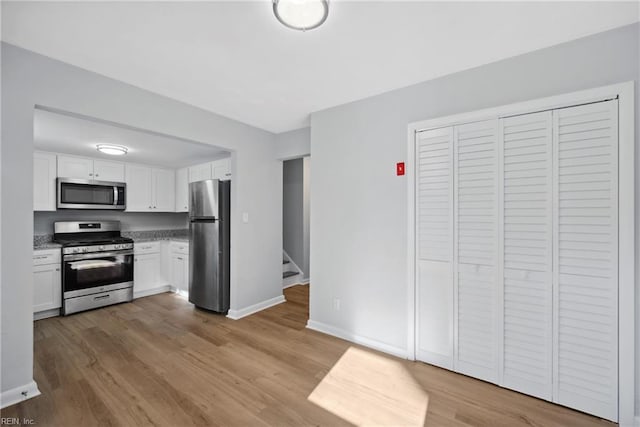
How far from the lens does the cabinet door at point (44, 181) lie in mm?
3745

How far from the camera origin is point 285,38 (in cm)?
178

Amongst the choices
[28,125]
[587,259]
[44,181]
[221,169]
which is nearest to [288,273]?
[221,169]

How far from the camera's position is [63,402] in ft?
6.17

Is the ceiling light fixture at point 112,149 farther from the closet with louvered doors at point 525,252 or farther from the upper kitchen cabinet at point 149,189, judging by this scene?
the closet with louvered doors at point 525,252

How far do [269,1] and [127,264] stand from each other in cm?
431

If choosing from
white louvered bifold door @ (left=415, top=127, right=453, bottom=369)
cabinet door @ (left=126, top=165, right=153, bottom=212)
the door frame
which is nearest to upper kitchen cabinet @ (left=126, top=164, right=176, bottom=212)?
cabinet door @ (left=126, top=165, right=153, bottom=212)

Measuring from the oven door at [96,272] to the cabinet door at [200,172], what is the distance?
1552mm

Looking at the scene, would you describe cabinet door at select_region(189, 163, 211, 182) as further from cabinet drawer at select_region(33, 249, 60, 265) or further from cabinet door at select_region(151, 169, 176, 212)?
cabinet drawer at select_region(33, 249, 60, 265)

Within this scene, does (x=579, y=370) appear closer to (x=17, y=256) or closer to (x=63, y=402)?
(x=63, y=402)

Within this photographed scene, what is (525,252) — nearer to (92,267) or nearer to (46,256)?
(92,267)

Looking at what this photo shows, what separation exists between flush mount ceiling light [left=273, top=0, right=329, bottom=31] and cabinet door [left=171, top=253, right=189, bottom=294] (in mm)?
3924

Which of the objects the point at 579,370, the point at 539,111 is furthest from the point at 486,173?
the point at 579,370

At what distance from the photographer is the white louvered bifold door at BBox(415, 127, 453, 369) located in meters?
2.28

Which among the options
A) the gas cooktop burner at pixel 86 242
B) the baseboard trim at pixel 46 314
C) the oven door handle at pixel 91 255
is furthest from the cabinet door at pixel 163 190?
the baseboard trim at pixel 46 314
